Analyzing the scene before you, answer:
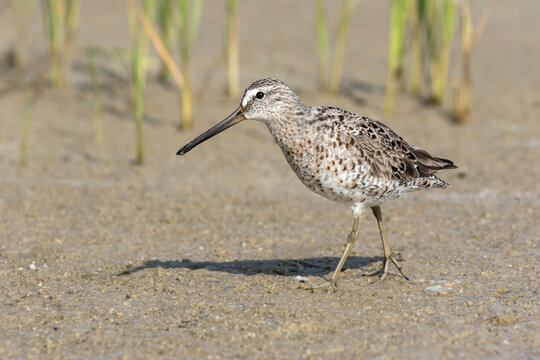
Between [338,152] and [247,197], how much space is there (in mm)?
2582

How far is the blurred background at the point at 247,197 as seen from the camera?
4.86 metres

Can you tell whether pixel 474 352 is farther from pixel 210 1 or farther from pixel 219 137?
pixel 210 1

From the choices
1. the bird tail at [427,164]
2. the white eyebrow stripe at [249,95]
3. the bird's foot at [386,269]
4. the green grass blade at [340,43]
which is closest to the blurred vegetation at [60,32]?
the green grass blade at [340,43]

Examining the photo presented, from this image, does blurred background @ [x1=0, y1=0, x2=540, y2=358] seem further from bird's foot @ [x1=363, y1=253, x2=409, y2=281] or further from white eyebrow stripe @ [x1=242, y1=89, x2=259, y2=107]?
white eyebrow stripe @ [x1=242, y1=89, x2=259, y2=107]

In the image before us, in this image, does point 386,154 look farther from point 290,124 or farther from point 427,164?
point 290,124

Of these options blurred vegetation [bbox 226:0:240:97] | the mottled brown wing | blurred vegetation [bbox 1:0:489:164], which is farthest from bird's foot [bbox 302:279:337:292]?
blurred vegetation [bbox 226:0:240:97]

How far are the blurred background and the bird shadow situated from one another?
0.07ft

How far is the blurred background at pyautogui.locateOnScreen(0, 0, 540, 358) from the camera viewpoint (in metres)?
4.86

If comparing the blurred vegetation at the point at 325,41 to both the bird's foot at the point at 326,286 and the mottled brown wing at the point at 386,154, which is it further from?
the bird's foot at the point at 326,286

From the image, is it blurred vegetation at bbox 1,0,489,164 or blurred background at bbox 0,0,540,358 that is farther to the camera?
blurred vegetation at bbox 1,0,489,164

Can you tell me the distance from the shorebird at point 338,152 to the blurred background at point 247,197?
2.10ft

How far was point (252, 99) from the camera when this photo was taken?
5617 millimetres

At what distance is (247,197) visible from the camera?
7828mm

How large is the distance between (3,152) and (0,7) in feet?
16.1
